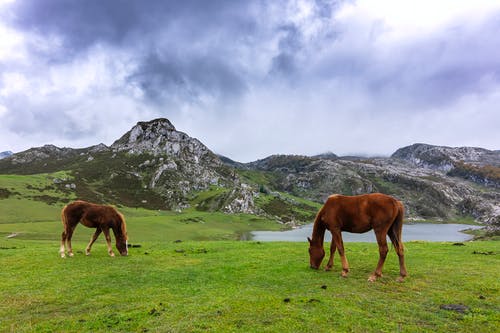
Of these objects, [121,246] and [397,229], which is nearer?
A: [397,229]

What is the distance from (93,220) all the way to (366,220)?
53.6 feet

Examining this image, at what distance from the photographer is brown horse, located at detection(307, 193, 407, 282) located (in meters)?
12.7

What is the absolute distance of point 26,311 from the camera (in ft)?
30.6

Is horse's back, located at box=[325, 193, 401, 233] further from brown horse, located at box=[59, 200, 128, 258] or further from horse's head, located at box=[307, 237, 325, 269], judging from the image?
brown horse, located at box=[59, 200, 128, 258]

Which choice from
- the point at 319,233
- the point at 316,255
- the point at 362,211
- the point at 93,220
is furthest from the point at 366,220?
the point at 93,220

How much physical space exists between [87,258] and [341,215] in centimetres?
1516

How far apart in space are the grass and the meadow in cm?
3

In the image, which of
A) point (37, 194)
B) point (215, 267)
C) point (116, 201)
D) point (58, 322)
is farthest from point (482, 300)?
point (116, 201)

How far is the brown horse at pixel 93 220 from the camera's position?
18.5m

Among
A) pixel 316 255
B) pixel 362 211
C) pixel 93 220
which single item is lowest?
pixel 316 255

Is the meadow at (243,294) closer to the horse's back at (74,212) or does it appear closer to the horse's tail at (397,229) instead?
the horse's tail at (397,229)

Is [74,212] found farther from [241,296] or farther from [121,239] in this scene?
[241,296]

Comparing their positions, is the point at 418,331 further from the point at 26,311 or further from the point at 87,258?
the point at 87,258

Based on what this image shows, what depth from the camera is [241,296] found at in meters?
10.2
